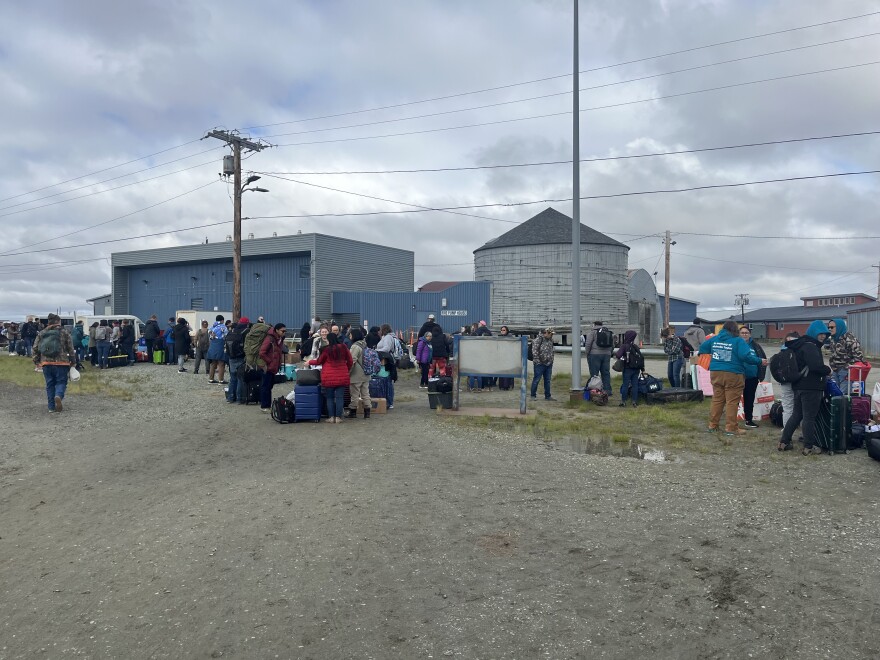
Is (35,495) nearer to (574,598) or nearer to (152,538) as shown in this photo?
(152,538)

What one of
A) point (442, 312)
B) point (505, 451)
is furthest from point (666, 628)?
point (442, 312)

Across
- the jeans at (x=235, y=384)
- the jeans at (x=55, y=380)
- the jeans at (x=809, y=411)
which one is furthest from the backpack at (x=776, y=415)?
the jeans at (x=55, y=380)

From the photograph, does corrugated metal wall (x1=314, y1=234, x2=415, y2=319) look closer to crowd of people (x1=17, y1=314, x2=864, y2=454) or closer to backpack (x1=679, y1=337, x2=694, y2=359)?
crowd of people (x1=17, y1=314, x2=864, y2=454)

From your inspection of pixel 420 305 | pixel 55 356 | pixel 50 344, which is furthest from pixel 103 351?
pixel 420 305

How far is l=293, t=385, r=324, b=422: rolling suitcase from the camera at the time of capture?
11422 millimetres

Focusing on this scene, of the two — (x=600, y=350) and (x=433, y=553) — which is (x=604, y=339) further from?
(x=433, y=553)

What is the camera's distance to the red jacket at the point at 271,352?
12516mm

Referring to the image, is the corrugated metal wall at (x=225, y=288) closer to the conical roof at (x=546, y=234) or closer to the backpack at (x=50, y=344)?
the conical roof at (x=546, y=234)

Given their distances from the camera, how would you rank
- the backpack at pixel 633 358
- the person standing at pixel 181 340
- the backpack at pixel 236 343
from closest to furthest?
the backpack at pixel 236 343 → the backpack at pixel 633 358 → the person standing at pixel 181 340

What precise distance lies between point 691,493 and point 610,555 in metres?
2.25

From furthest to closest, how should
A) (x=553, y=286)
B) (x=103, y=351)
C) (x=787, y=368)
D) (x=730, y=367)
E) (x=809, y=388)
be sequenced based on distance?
(x=553, y=286) → (x=103, y=351) → (x=730, y=367) → (x=787, y=368) → (x=809, y=388)

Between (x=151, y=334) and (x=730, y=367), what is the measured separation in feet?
65.9

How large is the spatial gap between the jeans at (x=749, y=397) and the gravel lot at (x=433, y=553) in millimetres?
1872

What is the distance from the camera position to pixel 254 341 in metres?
12.7
